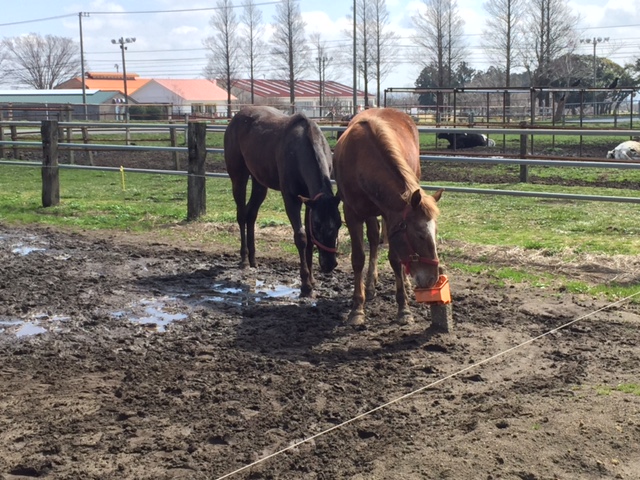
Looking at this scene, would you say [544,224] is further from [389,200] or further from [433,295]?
[433,295]

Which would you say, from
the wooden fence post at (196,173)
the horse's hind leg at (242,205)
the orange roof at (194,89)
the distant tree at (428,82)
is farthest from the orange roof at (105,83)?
the horse's hind leg at (242,205)

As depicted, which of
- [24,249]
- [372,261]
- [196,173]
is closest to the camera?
[372,261]

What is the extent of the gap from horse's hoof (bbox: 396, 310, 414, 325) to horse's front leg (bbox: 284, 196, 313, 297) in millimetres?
1109

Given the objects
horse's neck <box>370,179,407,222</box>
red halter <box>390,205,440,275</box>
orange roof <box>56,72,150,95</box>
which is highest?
orange roof <box>56,72,150,95</box>

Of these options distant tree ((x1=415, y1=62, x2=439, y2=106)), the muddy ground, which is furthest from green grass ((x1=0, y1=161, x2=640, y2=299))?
distant tree ((x1=415, y1=62, x2=439, y2=106))

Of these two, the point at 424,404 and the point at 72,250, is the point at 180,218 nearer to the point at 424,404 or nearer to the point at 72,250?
the point at 72,250

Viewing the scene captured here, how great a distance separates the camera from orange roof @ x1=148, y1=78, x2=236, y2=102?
90.1m

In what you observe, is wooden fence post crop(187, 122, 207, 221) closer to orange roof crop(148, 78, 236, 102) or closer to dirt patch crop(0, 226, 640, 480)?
dirt patch crop(0, 226, 640, 480)

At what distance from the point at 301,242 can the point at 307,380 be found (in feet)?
8.20

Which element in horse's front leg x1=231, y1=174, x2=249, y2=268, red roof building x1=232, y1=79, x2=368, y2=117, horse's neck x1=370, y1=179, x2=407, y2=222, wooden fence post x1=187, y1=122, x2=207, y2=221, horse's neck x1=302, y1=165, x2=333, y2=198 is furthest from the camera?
red roof building x1=232, y1=79, x2=368, y2=117

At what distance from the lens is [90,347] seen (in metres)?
5.10

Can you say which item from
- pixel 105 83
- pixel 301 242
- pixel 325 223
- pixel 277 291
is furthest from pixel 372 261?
pixel 105 83

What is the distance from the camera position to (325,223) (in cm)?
614

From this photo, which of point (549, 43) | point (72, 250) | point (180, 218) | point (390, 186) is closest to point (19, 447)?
point (390, 186)
